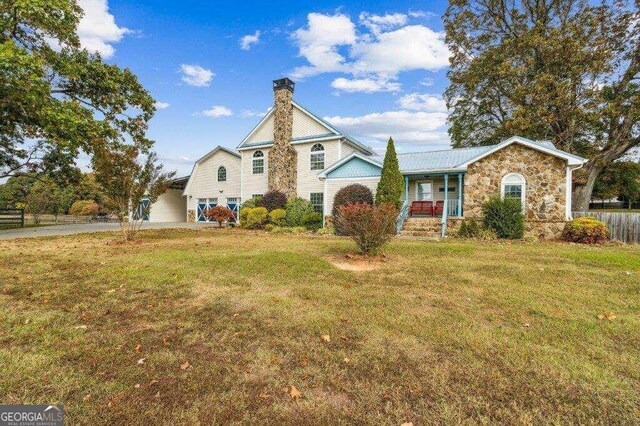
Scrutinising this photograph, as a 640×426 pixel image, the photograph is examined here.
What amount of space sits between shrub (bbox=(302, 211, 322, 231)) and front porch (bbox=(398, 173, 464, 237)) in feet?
17.2

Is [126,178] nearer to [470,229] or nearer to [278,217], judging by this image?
[278,217]

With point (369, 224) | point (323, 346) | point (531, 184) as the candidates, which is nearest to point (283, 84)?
point (531, 184)

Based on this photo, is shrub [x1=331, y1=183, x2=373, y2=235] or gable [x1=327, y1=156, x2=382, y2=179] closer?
shrub [x1=331, y1=183, x2=373, y2=235]

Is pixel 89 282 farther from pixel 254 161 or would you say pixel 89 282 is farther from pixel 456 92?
pixel 456 92

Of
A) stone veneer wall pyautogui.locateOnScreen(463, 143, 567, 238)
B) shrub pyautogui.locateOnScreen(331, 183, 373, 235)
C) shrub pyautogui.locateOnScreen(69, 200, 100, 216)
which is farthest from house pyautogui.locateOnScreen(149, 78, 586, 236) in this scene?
shrub pyautogui.locateOnScreen(69, 200, 100, 216)

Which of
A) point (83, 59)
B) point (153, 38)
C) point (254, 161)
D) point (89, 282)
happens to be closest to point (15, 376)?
point (89, 282)

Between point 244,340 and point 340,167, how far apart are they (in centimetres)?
1552

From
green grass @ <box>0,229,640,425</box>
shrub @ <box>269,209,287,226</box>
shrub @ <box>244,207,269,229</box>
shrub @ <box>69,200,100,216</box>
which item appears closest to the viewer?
green grass @ <box>0,229,640,425</box>

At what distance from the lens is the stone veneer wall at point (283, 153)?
21094 mm

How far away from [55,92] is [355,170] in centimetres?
1644

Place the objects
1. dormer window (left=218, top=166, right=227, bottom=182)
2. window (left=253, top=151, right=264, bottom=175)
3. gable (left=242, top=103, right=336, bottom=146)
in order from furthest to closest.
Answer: dormer window (left=218, top=166, right=227, bottom=182) → window (left=253, top=151, right=264, bottom=175) → gable (left=242, top=103, right=336, bottom=146)

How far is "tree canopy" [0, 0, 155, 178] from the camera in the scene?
1172 centimetres

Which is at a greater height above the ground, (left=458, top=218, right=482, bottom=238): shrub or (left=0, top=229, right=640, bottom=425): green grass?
(left=458, top=218, right=482, bottom=238): shrub

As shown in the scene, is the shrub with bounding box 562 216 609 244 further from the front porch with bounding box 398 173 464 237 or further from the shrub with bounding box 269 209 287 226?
the shrub with bounding box 269 209 287 226
